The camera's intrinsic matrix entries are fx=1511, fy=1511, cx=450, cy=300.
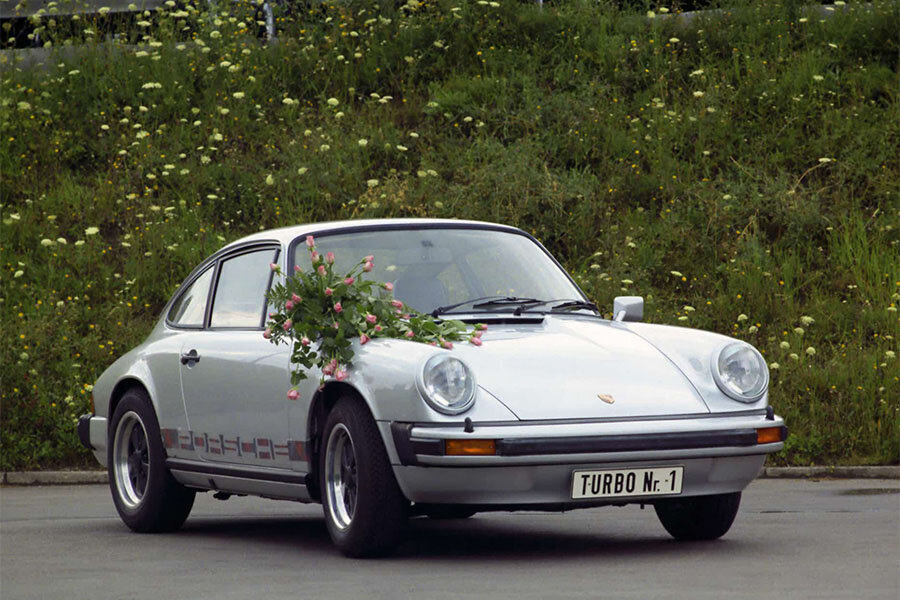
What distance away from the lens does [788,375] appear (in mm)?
13367

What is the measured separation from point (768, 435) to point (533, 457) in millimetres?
1240

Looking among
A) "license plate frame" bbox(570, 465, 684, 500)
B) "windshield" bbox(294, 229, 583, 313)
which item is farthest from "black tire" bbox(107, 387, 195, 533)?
"license plate frame" bbox(570, 465, 684, 500)

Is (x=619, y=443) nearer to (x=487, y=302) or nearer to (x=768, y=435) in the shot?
(x=768, y=435)

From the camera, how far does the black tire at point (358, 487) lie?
645 cm

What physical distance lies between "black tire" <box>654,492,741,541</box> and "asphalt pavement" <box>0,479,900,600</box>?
10 centimetres

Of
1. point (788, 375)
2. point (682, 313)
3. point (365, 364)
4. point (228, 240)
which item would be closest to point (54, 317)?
point (228, 240)

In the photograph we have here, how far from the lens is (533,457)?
20.5 ft

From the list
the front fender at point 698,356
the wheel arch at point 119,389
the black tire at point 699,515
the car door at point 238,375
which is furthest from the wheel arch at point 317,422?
the wheel arch at point 119,389

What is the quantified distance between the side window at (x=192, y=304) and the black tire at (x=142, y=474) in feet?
1.57

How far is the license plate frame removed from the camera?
6.34 metres

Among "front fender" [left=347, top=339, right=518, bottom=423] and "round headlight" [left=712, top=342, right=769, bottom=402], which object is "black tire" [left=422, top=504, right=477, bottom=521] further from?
"round headlight" [left=712, top=342, right=769, bottom=402]

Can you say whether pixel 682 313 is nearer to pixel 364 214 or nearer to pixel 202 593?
pixel 364 214

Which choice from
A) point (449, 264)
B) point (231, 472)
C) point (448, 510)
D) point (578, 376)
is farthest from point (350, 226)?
point (448, 510)

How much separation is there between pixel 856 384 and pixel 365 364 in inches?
295
